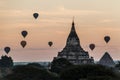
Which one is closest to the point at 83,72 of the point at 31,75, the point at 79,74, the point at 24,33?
the point at 79,74

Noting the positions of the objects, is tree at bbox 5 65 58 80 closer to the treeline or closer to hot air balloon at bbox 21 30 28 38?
the treeline

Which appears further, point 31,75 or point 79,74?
point 31,75

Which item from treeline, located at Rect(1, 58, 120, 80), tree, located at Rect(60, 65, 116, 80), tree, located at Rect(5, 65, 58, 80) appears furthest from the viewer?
tree, located at Rect(5, 65, 58, 80)

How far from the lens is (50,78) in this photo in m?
132

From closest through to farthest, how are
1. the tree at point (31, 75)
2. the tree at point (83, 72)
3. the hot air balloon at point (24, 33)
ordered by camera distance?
the tree at point (83, 72)
the tree at point (31, 75)
the hot air balloon at point (24, 33)

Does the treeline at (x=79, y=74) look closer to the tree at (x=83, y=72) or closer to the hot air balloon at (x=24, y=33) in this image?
the tree at (x=83, y=72)

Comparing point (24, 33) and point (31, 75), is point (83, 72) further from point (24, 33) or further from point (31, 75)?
point (24, 33)

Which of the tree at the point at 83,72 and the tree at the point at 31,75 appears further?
the tree at the point at 31,75

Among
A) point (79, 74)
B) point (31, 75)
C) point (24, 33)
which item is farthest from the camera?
point (24, 33)

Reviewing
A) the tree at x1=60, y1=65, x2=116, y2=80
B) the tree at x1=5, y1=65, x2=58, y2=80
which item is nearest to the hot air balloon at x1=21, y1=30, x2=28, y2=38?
the tree at x1=5, y1=65, x2=58, y2=80

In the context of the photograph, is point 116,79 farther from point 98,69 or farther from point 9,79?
point 9,79

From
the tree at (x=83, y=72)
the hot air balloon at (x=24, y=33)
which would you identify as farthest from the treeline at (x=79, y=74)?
the hot air balloon at (x=24, y=33)

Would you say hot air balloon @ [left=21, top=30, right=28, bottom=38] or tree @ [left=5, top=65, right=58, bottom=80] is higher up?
hot air balloon @ [left=21, top=30, right=28, bottom=38]

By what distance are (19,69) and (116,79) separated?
50.1m
